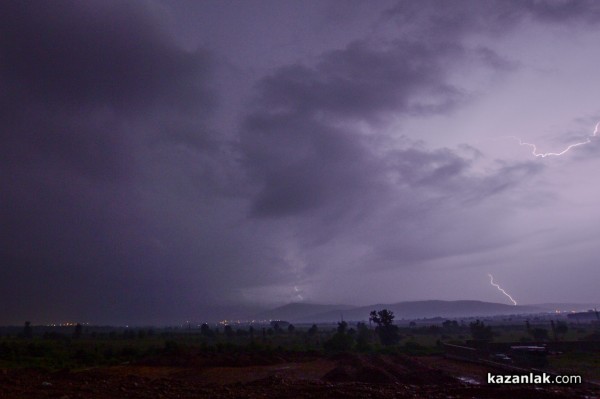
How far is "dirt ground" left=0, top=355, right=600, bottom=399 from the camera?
1619 centimetres

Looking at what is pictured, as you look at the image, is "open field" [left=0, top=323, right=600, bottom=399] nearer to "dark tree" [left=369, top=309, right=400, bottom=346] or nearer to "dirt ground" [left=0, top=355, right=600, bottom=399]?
"dirt ground" [left=0, top=355, right=600, bottom=399]

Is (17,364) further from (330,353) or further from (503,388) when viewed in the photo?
(503,388)

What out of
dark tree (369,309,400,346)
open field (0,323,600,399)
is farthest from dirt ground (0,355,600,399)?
dark tree (369,309,400,346)

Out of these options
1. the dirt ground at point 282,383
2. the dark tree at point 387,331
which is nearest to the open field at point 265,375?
the dirt ground at point 282,383

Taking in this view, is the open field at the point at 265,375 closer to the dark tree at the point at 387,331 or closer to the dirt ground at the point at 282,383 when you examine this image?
the dirt ground at the point at 282,383

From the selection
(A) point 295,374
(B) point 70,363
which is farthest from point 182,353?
(A) point 295,374

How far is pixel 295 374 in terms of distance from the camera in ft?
87.0

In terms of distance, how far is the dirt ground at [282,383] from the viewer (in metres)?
16.2

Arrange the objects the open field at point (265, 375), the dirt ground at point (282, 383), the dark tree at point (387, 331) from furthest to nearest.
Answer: the dark tree at point (387, 331) < the open field at point (265, 375) < the dirt ground at point (282, 383)

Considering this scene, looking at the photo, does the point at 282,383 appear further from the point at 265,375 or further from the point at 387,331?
the point at 387,331

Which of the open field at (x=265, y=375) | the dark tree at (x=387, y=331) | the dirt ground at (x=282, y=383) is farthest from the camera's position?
the dark tree at (x=387, y=331)

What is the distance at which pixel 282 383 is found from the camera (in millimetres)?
20969

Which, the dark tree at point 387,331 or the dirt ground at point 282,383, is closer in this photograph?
the dirt ground at point 282,383

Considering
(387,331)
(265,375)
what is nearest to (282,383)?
(265,375)
